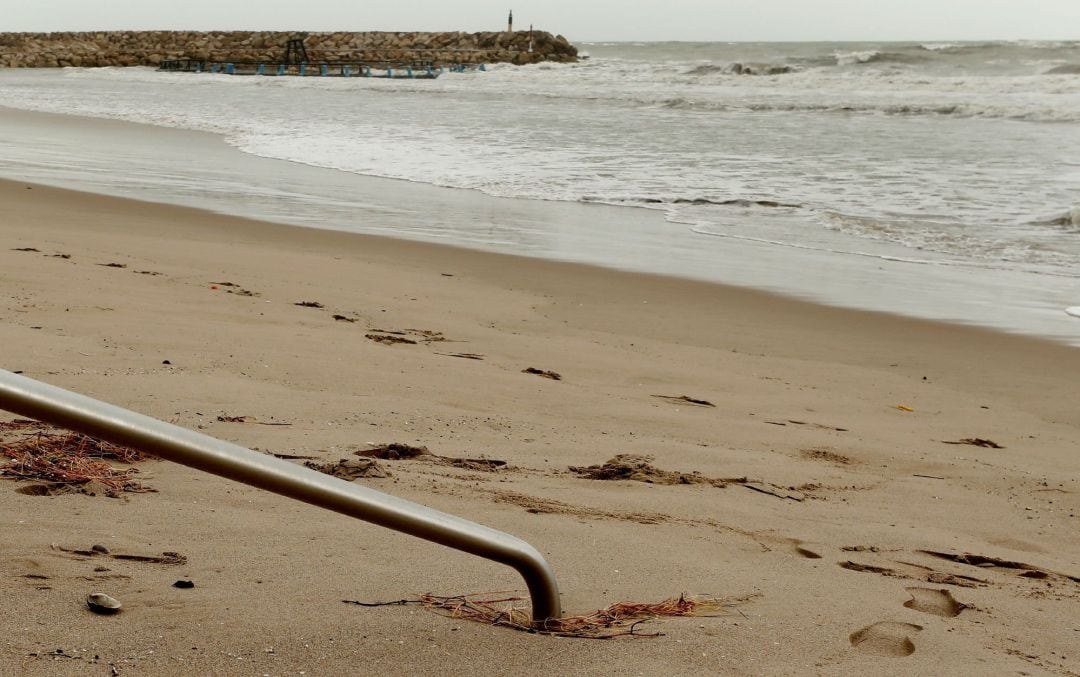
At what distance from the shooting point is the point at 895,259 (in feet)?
25.5

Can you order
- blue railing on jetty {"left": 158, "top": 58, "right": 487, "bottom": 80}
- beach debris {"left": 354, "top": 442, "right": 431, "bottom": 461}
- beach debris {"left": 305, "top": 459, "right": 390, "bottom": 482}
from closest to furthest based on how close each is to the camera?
beach debris {"left": 305, "top": 459, "right": 390, "bottom": 482} → beach debris {"left": 354, "top": 442, "right": 431, "bottom": 461} → blue railing on jetty {"left": 158, "top": 58, "right": 487, "bottom": 80}

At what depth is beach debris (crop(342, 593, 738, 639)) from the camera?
1.83 metres

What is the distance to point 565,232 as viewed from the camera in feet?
27.8

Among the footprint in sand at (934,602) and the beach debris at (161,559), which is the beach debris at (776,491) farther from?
the beach debris at (161,559)

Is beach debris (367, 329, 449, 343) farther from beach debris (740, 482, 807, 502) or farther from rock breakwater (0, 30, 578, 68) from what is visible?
rock breakwater (0, 30, 578, 68)

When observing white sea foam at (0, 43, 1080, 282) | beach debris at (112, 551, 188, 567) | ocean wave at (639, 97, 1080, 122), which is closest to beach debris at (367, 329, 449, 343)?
beach debris at (112, 551, 188, 567)

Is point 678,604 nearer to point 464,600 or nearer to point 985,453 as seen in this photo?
point 464,600

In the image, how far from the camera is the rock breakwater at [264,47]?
5619cm

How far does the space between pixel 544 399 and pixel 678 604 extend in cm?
178

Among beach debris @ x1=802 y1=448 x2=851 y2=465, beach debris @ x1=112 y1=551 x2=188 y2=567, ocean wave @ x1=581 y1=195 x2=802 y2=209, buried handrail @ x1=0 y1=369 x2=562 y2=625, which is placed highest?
buried handrail @ x1=0 y1=369 x2=562 y2=625

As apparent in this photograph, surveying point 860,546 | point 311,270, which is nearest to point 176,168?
point 311,270

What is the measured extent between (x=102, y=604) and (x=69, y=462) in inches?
32.4

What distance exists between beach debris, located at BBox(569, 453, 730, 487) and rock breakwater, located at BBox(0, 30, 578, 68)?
177 feet

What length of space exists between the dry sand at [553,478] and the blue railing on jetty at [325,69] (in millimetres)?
43198
